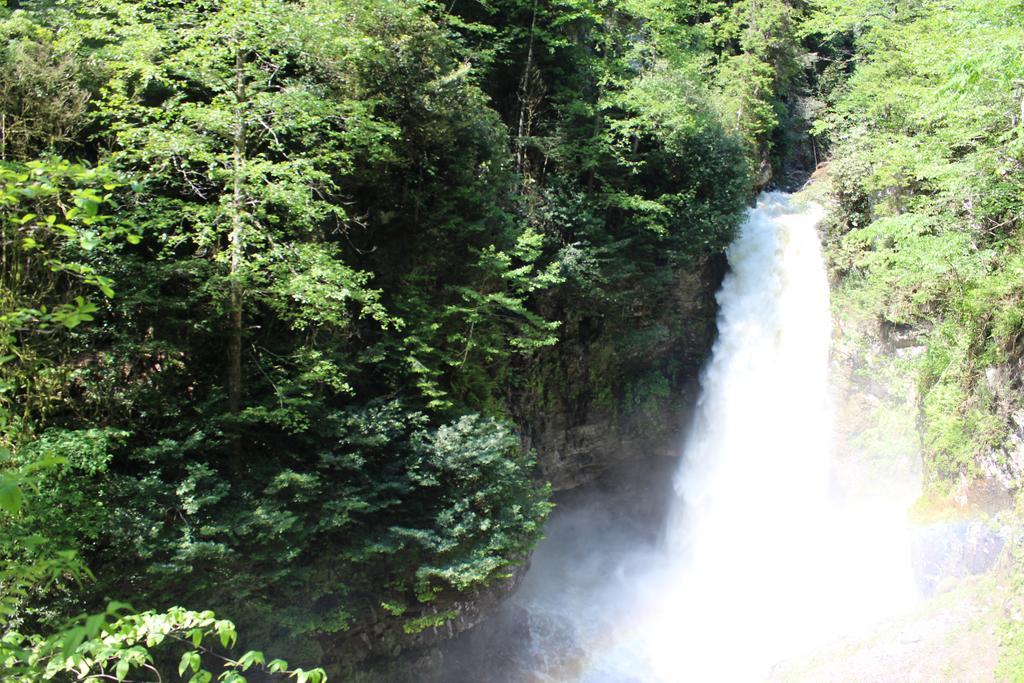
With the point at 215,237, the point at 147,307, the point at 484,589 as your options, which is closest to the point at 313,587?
the point at 484,589

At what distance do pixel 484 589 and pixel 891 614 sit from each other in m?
7.38

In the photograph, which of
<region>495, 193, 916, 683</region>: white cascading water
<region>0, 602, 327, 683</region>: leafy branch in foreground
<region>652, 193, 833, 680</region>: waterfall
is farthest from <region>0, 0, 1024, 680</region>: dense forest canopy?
<region>495, 193, 916, 683</region>: white cascading water

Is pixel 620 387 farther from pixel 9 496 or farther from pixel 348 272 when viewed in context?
pixel 9 496

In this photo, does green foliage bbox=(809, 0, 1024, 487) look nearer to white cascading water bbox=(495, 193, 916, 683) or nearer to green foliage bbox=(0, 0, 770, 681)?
white cascading water bbox=(495, 193, 916, 683)

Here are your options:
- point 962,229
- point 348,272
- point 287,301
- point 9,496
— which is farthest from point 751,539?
point 9,496

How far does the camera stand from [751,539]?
14.9 meters

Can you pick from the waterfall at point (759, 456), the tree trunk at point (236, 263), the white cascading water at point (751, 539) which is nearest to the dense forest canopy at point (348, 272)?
the tree trunk at point (236, 263)

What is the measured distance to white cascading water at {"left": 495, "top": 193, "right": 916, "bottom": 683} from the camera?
41.1 ft

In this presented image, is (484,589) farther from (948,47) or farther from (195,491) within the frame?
(948,47)

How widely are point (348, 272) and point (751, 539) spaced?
39.8 ft

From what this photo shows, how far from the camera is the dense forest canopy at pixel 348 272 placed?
692 centimetres

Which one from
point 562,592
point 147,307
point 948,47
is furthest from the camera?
point 562,592

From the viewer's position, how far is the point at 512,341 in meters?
11.4

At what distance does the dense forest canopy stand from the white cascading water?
91.3 inches
